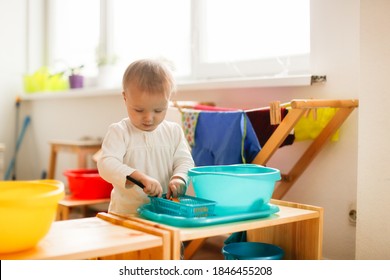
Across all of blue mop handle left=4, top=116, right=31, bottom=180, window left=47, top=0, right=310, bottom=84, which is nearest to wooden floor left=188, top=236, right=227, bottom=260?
window left=47, top=0, right=310, bottom=84

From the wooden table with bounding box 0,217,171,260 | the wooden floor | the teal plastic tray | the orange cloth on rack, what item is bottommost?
the wooden floor

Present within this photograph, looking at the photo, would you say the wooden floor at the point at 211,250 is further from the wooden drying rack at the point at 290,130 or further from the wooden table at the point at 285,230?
the wooden table at the point at 285,230

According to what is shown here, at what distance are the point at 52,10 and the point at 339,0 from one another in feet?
9.41

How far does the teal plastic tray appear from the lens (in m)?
1.11

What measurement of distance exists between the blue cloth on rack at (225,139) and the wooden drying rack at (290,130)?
58 mm

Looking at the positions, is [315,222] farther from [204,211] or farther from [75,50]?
[75,50]

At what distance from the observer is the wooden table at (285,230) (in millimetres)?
1074

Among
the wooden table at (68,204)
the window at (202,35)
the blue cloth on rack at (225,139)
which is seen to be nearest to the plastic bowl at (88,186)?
the wooden table at (68,204)

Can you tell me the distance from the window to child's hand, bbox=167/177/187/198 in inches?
40.2

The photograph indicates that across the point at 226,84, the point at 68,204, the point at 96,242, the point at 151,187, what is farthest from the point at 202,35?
the point at 96,242

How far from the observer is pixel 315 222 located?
1.33 metres

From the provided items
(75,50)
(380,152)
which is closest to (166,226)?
(380,152)

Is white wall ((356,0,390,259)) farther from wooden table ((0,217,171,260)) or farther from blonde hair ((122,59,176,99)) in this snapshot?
wooden table ((0,217,171,260))

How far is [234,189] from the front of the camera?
1.19 m
